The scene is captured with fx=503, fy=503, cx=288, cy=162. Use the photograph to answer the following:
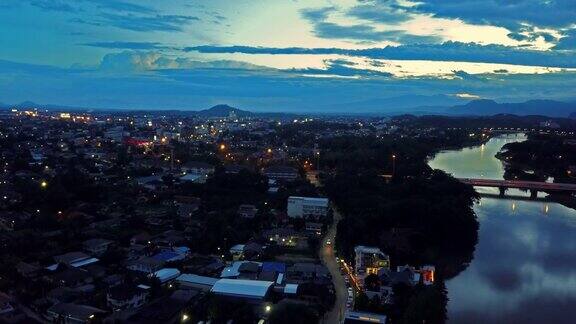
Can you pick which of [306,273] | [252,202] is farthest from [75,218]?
[306,273]

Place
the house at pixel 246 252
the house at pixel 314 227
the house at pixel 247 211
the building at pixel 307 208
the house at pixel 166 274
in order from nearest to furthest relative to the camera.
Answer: the house at pixel 166 274 → the house at pixel 246 252 → the house at pixel 314 227 → the house at pixel 247 211 → the building at pixel 307 208

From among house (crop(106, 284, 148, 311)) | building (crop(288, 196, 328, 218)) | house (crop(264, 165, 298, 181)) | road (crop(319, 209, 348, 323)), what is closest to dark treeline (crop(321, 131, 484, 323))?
road (crop(319, 209, 348, 323))

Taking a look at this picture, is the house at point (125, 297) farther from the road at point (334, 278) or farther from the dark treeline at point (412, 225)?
the dark treeline at point (412, 225)

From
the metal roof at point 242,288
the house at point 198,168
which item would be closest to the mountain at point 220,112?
the house at point 198,168

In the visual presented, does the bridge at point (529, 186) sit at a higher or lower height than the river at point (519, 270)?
higher

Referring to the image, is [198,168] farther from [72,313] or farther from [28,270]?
[72,313]

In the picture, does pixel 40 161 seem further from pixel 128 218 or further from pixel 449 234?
pixel 449 234
